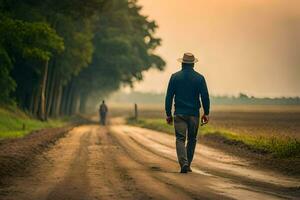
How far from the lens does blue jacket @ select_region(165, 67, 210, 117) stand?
13.5m

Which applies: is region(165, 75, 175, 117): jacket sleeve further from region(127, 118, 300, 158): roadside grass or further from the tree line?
the tree line

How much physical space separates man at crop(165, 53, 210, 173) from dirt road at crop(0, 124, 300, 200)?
29.9 inches

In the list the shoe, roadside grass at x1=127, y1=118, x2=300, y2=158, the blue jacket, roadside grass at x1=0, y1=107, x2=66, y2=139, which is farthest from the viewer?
roadside grass at x1=0, y1=107, x2=66, y2=139

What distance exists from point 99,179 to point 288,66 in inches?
605

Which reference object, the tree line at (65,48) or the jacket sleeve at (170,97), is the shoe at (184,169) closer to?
the jacket sleeve at (170,97)

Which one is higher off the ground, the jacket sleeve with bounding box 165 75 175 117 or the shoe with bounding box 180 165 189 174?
the jacket sleeve with bounding box 165 75 175 117

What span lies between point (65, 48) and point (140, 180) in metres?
38.7

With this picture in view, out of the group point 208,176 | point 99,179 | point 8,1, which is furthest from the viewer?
point 8,1

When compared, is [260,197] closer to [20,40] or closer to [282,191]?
[282,191]

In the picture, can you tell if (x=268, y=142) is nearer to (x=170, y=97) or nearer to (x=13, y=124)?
(x=170, y=97)

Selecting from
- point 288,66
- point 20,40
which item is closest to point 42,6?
→ point 20,40

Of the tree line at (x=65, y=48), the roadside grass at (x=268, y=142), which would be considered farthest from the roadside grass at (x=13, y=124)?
the roadside grass at (x=268, y=142)

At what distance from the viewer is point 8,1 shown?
39344 millimetres

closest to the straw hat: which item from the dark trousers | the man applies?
the man
